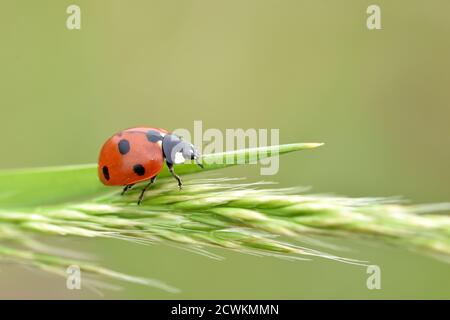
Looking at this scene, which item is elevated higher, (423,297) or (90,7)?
(90,7)

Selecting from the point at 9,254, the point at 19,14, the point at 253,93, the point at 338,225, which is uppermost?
the point at 19,14

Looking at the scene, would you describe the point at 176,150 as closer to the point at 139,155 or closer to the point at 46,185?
the point at 139,155

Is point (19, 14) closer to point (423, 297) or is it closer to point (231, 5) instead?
point (231, 5)

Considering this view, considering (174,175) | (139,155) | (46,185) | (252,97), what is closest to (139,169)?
(139,155)

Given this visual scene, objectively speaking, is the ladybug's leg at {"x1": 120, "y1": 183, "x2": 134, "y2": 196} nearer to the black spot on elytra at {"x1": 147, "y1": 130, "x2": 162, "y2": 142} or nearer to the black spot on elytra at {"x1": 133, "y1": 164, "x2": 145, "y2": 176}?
the black spot on elytra at {"x1": 133, "y1": 164, "x2": 145, "y2": 176}

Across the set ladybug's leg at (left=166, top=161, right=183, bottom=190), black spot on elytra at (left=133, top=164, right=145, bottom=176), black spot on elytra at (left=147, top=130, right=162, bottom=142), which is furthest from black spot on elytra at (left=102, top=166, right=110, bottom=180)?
black spot on elytra at (left=147, top=130, right=162, bottom=142)
